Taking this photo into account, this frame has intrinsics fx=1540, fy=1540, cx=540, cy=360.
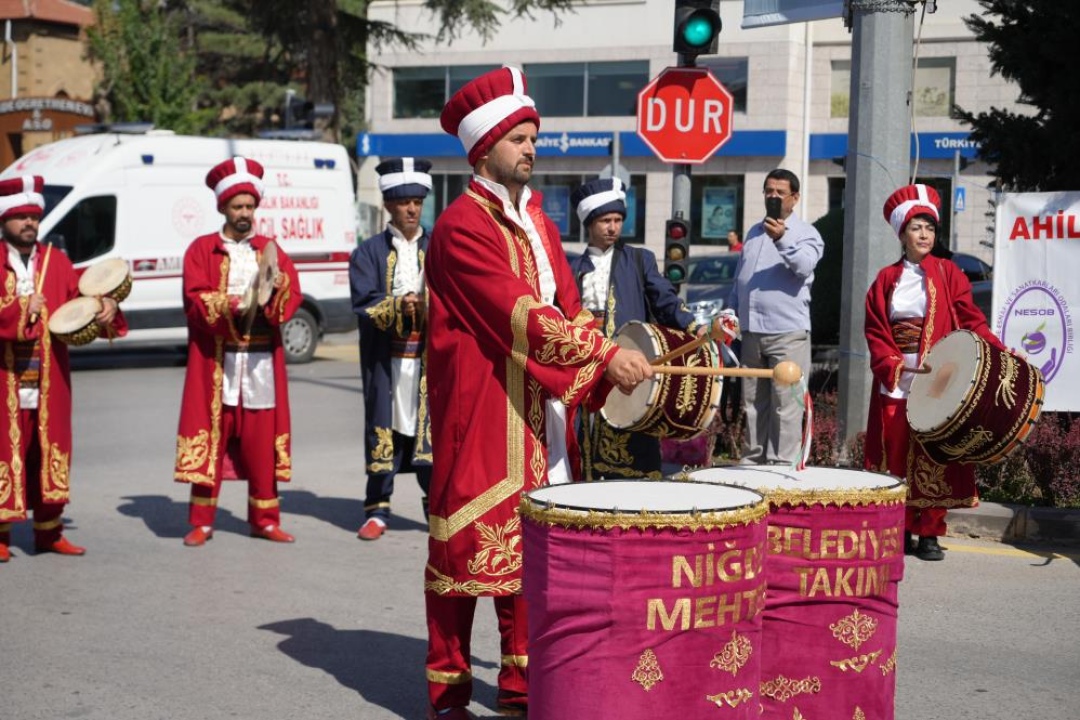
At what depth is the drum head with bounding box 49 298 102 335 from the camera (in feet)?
27.4

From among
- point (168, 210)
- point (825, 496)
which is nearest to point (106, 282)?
point (825, 496)

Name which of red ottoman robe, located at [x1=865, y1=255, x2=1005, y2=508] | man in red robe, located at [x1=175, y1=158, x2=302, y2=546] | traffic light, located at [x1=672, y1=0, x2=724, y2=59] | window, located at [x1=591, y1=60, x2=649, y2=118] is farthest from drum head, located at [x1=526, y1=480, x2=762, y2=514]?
window, located at [x1=591, y1=60, x2=649, y2=118]

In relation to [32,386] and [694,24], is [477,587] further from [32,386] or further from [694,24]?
[694,24]

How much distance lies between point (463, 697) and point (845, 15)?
6.65m

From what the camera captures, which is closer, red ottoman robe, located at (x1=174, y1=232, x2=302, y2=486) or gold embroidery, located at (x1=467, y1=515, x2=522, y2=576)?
gold embroidery, located at (x1=467, y1=515, x2=522, y2=576)

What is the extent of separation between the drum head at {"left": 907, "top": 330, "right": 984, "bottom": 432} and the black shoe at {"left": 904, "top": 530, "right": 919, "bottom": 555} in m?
1.26

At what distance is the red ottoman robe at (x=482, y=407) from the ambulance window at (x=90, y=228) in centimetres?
1429

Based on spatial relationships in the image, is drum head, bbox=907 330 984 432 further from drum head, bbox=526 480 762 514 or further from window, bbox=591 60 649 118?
window, bbox=591 60 649 118

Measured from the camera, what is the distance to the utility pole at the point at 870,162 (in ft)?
33.4

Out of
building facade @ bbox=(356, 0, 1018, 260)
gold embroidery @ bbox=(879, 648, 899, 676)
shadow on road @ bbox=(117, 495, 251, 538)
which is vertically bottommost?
shadow on road @ bbox=(117, 495, 251, 538)

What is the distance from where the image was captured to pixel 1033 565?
840 centimetres

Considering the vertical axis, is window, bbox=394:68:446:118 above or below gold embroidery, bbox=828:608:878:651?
above

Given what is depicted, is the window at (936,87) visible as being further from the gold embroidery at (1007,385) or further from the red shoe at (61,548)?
the red shoe at (61,548)

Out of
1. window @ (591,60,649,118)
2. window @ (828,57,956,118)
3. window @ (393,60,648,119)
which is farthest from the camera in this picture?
window @ (393,60,648,119)
